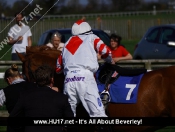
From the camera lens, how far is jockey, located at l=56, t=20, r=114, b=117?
25.2ft

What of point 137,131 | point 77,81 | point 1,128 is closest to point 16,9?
point 77,81

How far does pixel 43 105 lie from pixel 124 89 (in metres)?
2.33

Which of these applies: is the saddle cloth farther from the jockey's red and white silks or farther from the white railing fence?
the white railing fence

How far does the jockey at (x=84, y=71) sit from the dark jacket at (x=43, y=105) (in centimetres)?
→ 167

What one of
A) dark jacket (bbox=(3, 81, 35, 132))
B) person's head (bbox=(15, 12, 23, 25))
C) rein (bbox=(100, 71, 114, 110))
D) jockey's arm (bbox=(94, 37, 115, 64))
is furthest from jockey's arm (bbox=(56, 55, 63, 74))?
dark jacket (bbox=(3, 81, 35, 132))

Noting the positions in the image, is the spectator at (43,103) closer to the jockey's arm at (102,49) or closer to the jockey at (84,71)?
the jockey at (84,71)

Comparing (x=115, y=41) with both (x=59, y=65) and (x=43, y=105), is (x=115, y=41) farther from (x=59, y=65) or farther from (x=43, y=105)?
(x=43, y=105)

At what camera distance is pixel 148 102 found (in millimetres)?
7887

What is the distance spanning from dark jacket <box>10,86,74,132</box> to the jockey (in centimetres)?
167

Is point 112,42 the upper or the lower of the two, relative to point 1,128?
upper

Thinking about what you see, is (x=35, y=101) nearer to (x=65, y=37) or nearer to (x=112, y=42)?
(x=112, y=42)

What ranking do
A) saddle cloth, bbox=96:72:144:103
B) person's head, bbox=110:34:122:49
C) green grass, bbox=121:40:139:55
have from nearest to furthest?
1. saddle cloth, bbox=96:72:144:103
2. person's head, bbox=110:34:122:49
3. green grass, bbox=121:40:139:55

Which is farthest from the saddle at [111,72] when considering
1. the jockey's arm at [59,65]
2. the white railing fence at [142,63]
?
the white railing fence at [142,63]

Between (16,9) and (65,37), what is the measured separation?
918 cm
